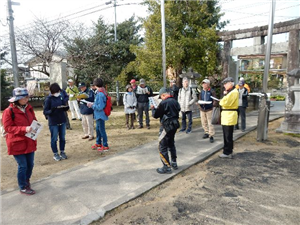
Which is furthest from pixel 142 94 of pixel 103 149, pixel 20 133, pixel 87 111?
pixel 20 133

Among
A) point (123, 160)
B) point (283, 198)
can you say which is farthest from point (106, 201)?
point (283, 198)

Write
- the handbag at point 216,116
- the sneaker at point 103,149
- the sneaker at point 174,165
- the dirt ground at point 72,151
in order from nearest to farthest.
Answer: the sneaker at point 174,165, the dirt ground at point 72,151, the handbag at point 216,116, the sneaker at point 103,149

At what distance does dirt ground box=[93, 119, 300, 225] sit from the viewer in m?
2.68

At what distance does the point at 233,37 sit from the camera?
10602 mm

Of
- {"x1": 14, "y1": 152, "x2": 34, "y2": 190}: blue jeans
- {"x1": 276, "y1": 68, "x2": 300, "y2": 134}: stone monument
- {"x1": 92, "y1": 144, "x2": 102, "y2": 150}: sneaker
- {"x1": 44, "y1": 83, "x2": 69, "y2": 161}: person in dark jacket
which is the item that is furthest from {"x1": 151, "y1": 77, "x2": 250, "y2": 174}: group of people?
{"x1": 276, "y1": 68, "x2": 300, "y2": 134}: stone monument

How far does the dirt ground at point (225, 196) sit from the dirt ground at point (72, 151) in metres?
2.13

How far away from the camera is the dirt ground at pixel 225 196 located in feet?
8.80

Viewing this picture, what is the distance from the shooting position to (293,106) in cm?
685

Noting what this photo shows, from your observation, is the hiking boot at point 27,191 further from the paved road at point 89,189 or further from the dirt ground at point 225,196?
the dirt ground at point 225,196

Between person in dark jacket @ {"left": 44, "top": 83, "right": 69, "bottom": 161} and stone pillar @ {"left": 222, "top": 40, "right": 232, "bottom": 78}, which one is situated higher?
stone pillar @ {"left": 222, "top": 40, "right": 232, "bottom": 78}

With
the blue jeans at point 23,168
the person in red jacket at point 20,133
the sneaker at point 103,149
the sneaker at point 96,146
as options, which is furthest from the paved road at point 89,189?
the sneaker at point 96,146

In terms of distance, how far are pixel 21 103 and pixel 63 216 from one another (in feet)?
5.91

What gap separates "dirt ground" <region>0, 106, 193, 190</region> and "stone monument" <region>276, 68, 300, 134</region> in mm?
4263

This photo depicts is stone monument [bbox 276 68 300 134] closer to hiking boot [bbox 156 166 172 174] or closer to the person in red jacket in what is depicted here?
hiking boot [bbox 156 166 172 174]
